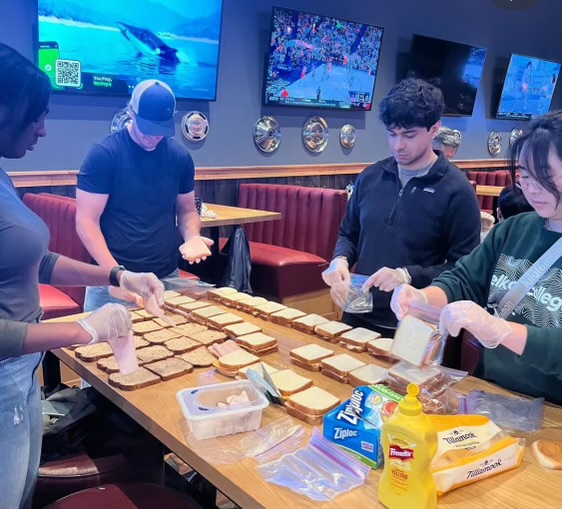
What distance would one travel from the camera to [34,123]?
138 cm

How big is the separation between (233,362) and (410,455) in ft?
2.50

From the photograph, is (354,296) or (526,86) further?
(526,86)

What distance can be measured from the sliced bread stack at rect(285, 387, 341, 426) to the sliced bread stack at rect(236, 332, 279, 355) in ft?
1.07

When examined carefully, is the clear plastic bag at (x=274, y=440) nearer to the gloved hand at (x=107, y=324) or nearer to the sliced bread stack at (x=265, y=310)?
the gloved hand at (x=107, y=324)

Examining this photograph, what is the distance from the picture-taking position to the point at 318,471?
1.19 meters

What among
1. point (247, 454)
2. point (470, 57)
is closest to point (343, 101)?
point (470, 57)

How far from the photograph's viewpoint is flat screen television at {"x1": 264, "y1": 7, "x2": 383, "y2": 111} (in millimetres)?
5324

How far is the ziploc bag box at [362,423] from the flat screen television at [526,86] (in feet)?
24.3

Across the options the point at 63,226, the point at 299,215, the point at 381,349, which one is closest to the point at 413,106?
the point at 381,349

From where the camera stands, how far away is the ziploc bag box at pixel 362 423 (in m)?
1.20

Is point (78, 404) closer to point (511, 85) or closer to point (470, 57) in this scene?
point (470, 57)

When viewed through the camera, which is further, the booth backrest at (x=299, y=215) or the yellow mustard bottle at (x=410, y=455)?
the booth backrest at (x=299, y=215)

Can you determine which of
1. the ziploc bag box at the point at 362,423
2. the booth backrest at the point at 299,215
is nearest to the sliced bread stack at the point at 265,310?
the ziploc bag box at the point at 362,423

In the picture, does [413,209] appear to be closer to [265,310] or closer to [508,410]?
[265,310]
